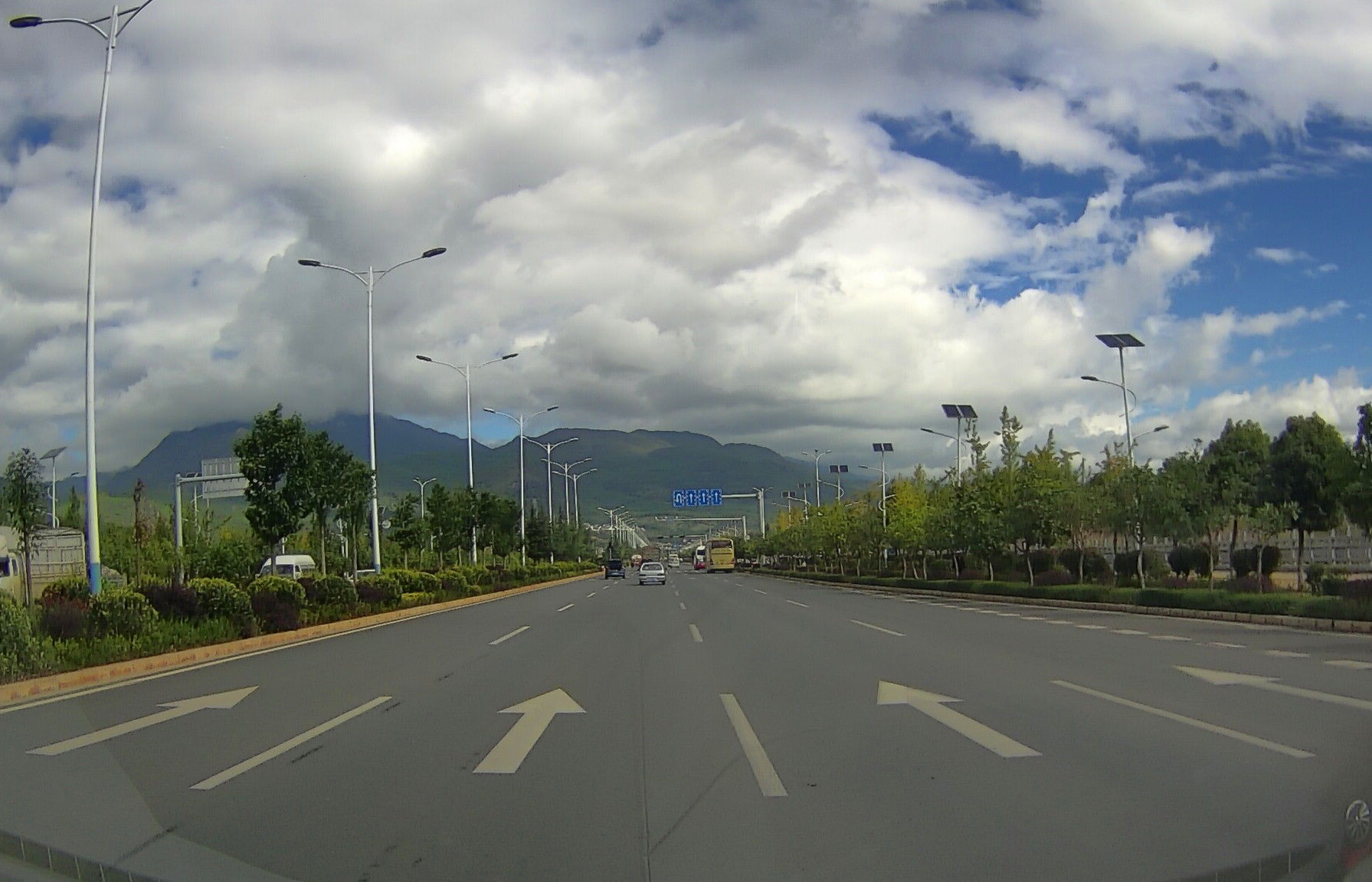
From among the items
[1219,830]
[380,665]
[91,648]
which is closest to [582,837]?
[1219,830]

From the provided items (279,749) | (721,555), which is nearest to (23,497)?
(279,749)

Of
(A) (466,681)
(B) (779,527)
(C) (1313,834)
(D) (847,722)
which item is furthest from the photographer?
(B) (779,527)

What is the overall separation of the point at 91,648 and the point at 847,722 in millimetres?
11834

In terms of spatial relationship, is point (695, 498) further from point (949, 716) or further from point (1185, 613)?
point (949, 716)

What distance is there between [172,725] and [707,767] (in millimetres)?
5727

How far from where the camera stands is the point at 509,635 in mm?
23609

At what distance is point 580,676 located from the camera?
50.7 feet

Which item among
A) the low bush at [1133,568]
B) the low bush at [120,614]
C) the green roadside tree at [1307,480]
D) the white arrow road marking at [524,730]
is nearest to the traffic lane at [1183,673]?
the white arrow road marking at [524,730]

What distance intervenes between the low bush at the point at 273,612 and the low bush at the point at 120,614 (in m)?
4.06

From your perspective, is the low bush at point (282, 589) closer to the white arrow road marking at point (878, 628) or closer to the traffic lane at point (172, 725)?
the traffic lane at point (172, 725)

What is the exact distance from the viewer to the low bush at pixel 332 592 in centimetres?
2803

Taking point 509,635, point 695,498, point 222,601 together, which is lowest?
point 509,635

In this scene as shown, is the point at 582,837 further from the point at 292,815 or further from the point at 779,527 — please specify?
the point at 779,527

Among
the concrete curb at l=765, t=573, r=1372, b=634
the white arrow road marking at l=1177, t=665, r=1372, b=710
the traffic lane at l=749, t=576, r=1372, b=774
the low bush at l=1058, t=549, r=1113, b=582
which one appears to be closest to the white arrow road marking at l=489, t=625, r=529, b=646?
the traffic lane at l=749, t=576, r=1372, b=774
